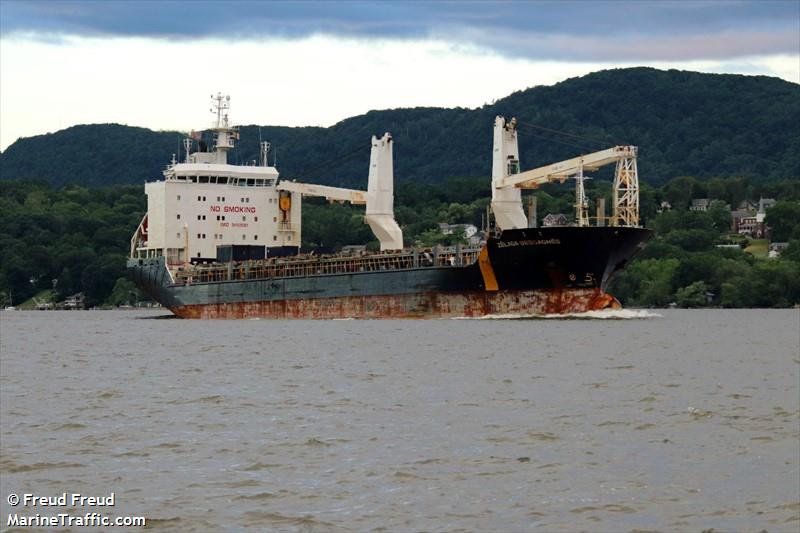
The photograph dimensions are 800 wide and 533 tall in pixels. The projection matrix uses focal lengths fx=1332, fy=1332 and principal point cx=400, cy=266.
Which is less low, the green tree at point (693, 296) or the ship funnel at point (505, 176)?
the ship funnel at point (505, 176)

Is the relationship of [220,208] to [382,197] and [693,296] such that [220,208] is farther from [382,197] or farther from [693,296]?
[693,296]

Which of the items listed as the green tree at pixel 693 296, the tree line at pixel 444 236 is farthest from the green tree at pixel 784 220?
the green tree at pixel 693 296

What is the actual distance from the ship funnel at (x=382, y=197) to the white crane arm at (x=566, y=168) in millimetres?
6569

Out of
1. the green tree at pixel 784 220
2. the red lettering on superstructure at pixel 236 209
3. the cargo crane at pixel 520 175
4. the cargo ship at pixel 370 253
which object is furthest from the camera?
the green tree at pixel 784 220

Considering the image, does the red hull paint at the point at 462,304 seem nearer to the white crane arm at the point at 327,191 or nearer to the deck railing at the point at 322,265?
the deck railing at the point at 322,265

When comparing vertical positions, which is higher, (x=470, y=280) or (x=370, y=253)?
(x=370, y=253)

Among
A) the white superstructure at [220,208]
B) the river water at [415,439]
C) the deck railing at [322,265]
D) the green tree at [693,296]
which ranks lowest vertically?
the river water at [415,439]

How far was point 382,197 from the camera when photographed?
6919cm

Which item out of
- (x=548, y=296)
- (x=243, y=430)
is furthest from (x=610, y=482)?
(x=548, y=296)

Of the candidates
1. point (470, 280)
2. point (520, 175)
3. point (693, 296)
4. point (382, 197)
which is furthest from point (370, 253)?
point (693, 296)

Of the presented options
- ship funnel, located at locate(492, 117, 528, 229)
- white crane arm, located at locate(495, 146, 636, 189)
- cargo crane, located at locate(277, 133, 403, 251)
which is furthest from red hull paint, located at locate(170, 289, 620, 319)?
ship funnel, located at locate(492, 117, 528, 229)

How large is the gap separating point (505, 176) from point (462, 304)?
9.19 meters

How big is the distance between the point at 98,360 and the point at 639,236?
27.6m

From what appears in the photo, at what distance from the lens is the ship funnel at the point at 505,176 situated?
214 ft
